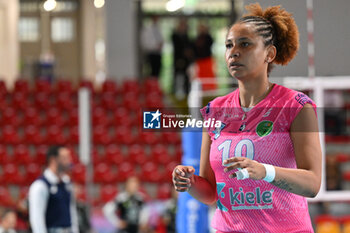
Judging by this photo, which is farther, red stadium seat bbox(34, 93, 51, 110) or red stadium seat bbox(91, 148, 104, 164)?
red stadium seat bbox(34, 93, 51, 110)

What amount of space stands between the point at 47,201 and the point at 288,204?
4384 mm

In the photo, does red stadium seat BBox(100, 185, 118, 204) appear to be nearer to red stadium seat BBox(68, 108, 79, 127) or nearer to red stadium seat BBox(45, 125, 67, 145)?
red stadium seat BBox(45, 125, 67, 145)

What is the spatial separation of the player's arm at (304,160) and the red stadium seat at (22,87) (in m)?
12.2

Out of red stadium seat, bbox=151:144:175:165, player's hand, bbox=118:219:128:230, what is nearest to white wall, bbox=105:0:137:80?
red stadium seat, bbox=151:144:175:165

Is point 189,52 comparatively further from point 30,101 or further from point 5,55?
point 5,55

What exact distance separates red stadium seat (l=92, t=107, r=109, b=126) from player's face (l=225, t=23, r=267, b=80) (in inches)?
435

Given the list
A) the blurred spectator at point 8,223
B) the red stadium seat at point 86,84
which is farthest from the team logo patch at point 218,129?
the red stadium seat at point 86,84

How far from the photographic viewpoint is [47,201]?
20.0 feet

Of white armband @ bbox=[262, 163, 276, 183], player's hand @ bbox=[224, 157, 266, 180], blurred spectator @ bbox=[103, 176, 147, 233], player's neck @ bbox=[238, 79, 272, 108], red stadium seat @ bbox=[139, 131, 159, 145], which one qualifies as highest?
player's neck @ bbox=[238, 79, 272, 108]

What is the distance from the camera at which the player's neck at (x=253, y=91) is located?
6.95 feet

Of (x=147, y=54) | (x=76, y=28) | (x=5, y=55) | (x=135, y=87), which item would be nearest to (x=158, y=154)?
(x=135, y=87)

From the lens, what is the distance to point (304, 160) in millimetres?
1974

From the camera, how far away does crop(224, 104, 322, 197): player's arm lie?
6.28ft

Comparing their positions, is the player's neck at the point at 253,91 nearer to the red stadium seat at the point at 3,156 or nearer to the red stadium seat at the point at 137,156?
the red stadium seat at the point at 137,156
